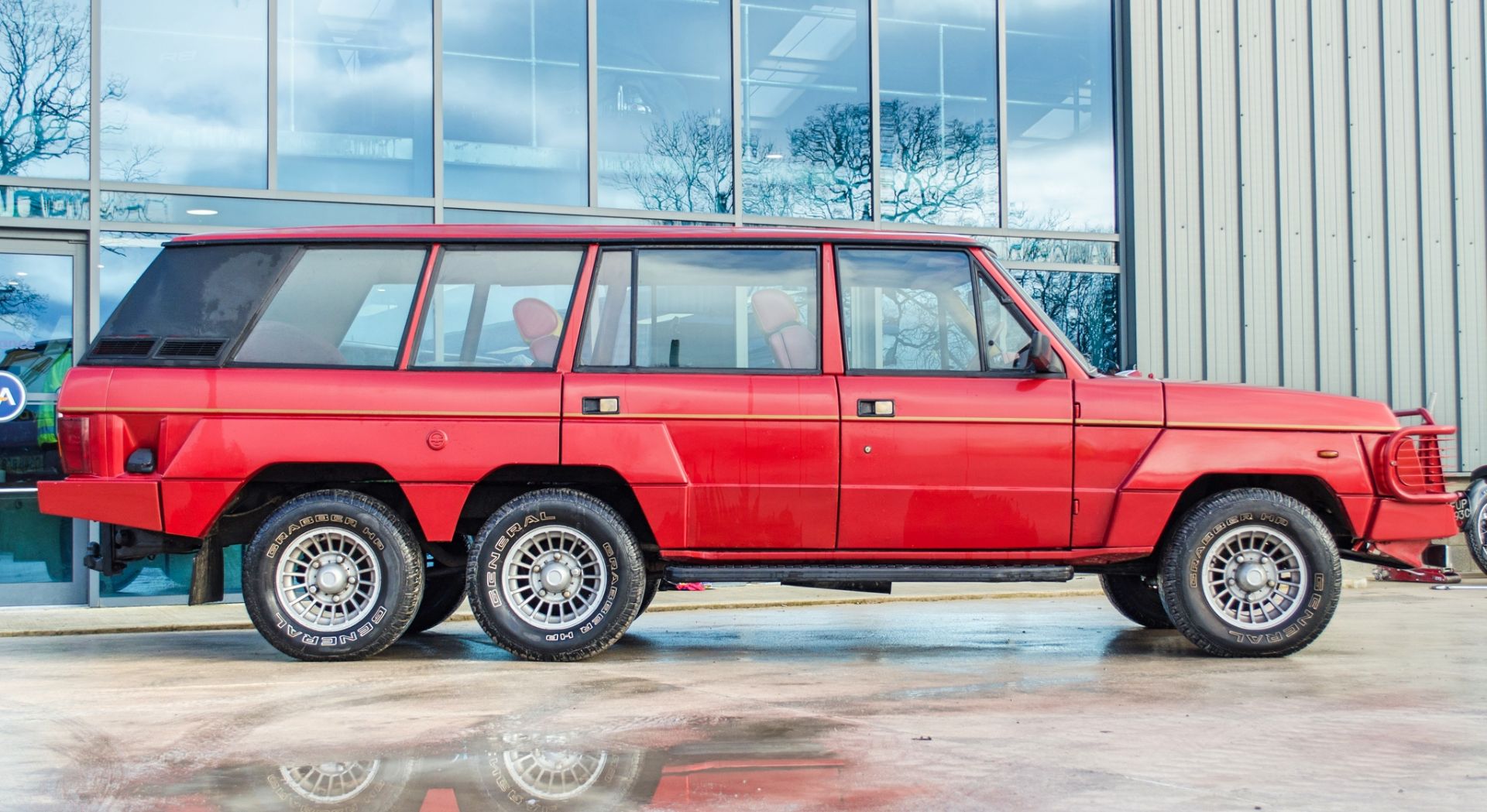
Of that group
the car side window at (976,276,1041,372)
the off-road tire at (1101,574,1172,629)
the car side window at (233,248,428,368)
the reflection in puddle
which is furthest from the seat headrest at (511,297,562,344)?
the off-road tire at (1101,574,1172,629)

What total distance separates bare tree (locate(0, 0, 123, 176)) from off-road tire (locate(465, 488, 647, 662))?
6.79m

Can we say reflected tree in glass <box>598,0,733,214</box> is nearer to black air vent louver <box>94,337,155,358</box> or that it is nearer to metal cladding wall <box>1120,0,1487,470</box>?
metal cladding wall <box>1120,0,1487,470</box>

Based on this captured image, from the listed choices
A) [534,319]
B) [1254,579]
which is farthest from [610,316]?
[1254,579]

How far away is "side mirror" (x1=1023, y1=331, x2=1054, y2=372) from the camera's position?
23.3 ft

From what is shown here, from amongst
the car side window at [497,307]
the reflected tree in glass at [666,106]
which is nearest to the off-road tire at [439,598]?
the car side window at [497,307]

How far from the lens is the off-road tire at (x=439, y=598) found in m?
8.49

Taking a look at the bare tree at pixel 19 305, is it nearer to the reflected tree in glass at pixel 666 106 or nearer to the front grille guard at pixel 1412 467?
the reflected tree in glass at pixel 666 106

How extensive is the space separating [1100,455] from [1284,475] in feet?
3.30

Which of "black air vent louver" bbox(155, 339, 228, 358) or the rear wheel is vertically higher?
"black air vent louver" bbox(155, 339, 228, 358)

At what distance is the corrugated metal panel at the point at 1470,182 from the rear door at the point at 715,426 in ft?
35.6

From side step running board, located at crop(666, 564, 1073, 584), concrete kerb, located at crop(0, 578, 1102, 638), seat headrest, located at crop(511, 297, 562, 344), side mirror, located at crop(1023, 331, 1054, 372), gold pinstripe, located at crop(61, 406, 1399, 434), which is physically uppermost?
seat headrest, located at crop(511, 297, 562, 344)

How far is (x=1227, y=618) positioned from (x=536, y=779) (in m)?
4.13

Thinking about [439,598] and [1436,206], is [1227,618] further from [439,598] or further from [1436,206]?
[1436,206]

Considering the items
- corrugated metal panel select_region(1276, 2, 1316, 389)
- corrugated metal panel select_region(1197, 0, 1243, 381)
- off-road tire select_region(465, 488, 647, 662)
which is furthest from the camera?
corrugated metal panel select_region(1276, 2, 1316, 389)
